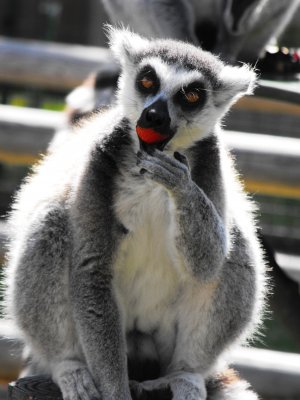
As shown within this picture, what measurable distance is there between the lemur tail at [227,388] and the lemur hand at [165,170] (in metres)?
0.95

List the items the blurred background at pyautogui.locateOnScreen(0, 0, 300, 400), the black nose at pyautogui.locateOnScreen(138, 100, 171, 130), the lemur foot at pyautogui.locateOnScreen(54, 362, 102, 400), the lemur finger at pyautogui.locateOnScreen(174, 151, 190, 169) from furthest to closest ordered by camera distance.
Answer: the blurred background at pyautogui.locateOnScreen(0, 0, 300, 400), the lemur foot at pyautogui.locateOnScreen(54, 362, 102, 400), the lemur finger at pyautogui.locateOnScreen(174, 151, 190, 169), the black nose at pyautogui.locateOnScreen(138, 100, 171, 130)

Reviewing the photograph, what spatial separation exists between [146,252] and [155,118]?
61 centimetres

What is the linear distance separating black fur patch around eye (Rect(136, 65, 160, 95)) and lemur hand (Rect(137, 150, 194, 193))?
0.85ft

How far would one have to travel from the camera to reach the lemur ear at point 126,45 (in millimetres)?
3328

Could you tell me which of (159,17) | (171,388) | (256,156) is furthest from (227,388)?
(159,17)

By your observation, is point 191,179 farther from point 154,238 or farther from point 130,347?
point 130,347

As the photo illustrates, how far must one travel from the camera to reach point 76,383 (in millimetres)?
3242

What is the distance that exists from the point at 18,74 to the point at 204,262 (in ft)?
10.8

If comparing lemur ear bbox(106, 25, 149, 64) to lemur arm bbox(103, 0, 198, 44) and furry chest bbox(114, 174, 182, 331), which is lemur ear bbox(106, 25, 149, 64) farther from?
lemur arm bbox(103, 0, 198, 44)

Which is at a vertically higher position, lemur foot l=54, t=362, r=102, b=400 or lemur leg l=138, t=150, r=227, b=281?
lemur leg l=138, t=150, r=227, b=281

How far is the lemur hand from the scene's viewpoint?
9.67ft

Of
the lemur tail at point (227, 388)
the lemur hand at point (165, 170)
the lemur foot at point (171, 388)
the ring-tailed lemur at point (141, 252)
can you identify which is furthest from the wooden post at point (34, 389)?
the lemur hand at point (165, 170)

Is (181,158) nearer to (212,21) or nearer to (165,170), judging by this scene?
(165,170)

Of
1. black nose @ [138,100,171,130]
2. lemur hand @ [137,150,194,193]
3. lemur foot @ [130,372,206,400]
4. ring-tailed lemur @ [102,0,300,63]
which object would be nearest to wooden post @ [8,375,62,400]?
lemur foot @ [130,372,206,400]
